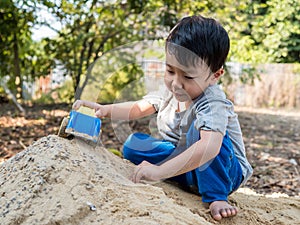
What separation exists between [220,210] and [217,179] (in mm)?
152

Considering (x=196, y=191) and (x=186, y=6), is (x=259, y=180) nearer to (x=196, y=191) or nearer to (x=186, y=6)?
(x=196, y=191)

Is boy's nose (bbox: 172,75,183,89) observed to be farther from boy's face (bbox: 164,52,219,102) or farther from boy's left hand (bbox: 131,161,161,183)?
boy's left hand (bbox: 131,161,161,183)

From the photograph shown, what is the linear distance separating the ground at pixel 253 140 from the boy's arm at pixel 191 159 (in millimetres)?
657

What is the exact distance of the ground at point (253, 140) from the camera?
3.84 metres

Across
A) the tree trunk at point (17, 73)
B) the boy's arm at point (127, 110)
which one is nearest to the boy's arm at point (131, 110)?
the boy's arm at point (127, 110)

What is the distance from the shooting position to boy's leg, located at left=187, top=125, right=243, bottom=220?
2.00 m

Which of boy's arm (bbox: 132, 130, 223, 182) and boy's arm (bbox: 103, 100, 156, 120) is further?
boy's arm (bbox: 103, 100, 156, 120)

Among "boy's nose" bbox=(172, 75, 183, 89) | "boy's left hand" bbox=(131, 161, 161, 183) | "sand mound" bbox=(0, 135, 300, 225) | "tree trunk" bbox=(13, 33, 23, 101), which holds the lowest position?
"tree trunk" bbox=(13, 33, 23, 101)

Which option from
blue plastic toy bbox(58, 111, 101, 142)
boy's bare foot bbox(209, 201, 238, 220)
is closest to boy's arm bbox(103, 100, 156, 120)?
blue plastic toy bbox(58, 111, 101, 142)

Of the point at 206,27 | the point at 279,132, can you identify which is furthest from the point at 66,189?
the point at 279,132

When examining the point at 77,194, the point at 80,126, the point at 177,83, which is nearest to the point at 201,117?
the point at 177,83

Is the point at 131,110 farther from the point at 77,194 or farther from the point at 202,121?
the point at 77,194

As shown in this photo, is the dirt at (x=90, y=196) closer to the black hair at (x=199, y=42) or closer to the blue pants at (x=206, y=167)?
the blue pants at (x=206, y=167)

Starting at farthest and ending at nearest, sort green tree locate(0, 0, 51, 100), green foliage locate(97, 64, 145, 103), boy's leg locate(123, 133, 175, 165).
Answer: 1. green tree locate(0, 0, 51, 100)
2. green foliage locate(97, 64, 145, 103)
3. boy's leg locate(123, 133, 175, 165)
